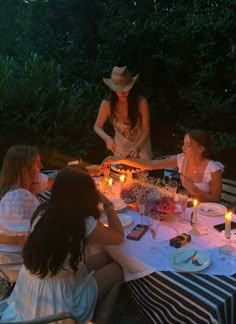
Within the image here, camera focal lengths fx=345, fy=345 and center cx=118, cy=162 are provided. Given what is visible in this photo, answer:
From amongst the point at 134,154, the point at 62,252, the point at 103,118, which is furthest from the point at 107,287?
the point at 103,118

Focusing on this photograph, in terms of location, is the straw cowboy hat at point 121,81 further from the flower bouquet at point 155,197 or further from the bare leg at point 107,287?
the bare leg at point 107,287

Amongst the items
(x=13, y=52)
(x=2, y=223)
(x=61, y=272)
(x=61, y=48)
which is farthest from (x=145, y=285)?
(x=13, y=52)

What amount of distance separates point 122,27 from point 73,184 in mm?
5209

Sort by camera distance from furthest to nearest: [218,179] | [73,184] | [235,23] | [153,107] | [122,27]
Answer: [153,107]
[122,27]
[235,23]
[218,179]
[73,184]

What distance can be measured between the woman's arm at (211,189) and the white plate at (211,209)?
9.0 inches

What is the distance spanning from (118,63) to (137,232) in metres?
5.00

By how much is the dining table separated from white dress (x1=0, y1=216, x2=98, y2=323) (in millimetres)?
320

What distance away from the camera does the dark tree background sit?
5539 millimetres

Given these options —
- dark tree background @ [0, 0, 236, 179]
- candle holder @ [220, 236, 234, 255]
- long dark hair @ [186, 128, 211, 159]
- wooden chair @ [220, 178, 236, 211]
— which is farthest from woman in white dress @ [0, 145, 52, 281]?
dark tree background @ [0, 0, 236, 179]

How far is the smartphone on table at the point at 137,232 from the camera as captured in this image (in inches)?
92.4

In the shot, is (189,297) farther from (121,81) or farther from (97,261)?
(121,81)

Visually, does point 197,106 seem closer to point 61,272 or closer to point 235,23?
point 235,23

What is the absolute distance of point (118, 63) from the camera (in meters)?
6.77

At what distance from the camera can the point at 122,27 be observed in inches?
254
